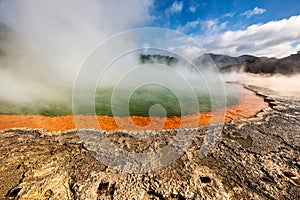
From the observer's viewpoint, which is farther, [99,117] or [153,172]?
[99,117]

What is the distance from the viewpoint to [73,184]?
3549 mm

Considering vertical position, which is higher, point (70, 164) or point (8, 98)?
point (8, 98)

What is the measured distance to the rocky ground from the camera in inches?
133

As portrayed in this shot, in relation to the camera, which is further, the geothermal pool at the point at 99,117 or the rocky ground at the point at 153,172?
the geothermal pool at the point at 99,117

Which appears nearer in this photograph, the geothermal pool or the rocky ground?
the rocky ground

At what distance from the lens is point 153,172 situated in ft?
13.1

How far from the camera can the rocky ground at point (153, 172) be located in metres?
3.37

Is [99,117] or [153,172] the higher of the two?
[99,117]

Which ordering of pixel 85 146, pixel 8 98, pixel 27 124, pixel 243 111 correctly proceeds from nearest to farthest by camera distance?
pixel 85 146, pixel 27 124, pixel 243 111, pixel 8 98

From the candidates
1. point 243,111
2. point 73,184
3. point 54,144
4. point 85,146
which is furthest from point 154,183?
point 243,111

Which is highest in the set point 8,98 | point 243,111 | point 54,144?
point 8,98

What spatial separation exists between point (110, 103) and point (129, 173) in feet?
25.9

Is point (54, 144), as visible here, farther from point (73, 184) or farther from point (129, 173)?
point (129, 173)

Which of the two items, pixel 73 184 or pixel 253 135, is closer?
pixel 73 184
